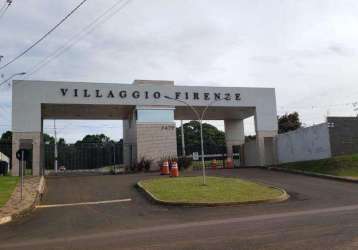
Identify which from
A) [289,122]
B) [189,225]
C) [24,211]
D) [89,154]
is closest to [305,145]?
[89,154]

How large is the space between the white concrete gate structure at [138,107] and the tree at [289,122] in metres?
23.4

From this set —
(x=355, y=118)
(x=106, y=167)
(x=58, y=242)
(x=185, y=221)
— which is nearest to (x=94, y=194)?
(x=185, y=221)

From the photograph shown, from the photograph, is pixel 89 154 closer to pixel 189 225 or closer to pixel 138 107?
pixel 138 107

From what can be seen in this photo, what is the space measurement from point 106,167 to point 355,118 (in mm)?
26253

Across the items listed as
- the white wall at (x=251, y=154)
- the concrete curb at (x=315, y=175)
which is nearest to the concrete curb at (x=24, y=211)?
the concrete curb at (x=315, y=175)

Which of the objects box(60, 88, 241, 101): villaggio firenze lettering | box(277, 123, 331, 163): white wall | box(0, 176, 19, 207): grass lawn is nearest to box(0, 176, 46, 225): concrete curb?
box(0, 176, 19, 207): grass lawn

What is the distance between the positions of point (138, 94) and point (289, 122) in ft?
114

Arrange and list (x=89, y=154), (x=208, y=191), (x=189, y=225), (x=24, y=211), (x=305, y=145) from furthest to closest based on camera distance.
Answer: (x=89, y=154) → (x=305, y=145) → (x=208, y=191) → (x=24, y=211) → (x=189, y=225)

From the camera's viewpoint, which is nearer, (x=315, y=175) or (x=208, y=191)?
(x=208, y=191)

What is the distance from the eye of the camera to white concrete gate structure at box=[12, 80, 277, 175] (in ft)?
120

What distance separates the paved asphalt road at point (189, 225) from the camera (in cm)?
1055

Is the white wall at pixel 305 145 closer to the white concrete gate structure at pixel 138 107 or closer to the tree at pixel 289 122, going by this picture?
the white concrete gate structure at pixel 138 107

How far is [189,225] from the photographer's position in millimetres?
14047

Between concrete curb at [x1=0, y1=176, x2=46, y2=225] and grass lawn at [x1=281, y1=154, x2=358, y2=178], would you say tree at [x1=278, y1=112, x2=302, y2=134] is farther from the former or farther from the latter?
concrete curb at [x1=0, y1=176, x2=46, y2=225]
